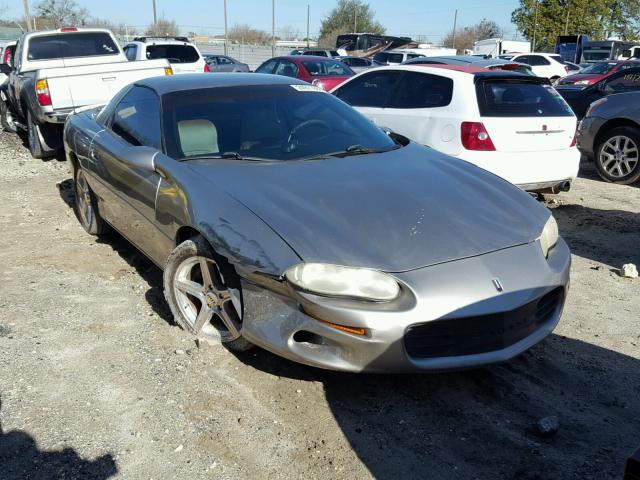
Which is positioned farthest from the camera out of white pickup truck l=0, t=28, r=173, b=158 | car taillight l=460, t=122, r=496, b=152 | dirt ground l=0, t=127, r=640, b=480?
white pickup truck l=0, t=28, r=173, b=158

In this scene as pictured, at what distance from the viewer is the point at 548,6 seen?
47.3 meters

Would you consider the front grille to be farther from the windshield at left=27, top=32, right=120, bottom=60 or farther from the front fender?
the windshield at left=27, top=32, right=120, bottom=60

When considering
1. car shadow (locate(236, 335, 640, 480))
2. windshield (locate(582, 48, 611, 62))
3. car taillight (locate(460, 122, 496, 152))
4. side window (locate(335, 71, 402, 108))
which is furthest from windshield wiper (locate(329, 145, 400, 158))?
windshield (locate(582, 48, 611, 62))

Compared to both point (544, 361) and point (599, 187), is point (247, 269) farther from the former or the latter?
point (599, 187)

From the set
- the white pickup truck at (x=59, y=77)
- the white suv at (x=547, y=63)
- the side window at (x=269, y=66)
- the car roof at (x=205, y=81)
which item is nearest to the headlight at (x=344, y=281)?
the car roof at (x=205, y=81)

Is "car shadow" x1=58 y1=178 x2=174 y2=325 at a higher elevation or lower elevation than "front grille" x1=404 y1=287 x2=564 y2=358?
lower

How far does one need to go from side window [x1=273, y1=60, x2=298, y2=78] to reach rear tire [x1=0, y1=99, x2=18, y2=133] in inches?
245

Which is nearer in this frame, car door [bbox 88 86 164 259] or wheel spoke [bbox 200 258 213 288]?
wheel spoke [bbox 200 258 213 288]

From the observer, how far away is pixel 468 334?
9.63 feet

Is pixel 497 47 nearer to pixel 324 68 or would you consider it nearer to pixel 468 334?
pixel 324 68

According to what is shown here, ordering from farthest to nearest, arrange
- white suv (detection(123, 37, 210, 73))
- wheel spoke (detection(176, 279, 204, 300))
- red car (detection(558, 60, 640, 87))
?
red car (detection(558, 60, 640, 87)) < white suv (detection(123, 37, 210, 73)) < wheel spoke (detection(176, 279, 204, 300))

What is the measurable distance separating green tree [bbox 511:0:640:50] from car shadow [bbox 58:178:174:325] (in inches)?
1824

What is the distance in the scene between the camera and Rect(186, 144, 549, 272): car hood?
3027mm

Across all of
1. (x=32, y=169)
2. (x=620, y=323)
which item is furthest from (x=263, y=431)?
(x=32, y=169)
